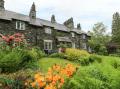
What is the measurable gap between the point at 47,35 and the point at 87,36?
686 inches

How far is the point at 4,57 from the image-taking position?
68.1ft

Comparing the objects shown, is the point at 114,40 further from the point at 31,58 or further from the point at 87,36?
the point at 31,58

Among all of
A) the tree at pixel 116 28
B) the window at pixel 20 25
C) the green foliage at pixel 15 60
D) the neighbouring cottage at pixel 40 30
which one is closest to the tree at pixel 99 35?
the neighbouring cottage at pixel 40 30

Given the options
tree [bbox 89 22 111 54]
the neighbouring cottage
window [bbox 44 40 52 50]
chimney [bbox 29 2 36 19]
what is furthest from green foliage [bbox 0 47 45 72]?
tree [bbox 89 22 111 54]

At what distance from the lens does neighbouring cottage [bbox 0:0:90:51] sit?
149 ft

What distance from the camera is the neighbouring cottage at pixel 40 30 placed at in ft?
149

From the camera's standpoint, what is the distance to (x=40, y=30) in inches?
2031

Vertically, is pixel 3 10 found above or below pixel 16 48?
above

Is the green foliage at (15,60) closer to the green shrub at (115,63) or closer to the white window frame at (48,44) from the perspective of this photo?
the green shrub at (115,63)

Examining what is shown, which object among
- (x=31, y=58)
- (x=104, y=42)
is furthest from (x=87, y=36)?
(x=31, y=58)

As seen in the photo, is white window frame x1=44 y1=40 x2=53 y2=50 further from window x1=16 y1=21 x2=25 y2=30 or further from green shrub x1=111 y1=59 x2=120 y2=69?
green shrub x1=111 y1=59 x2=120 y2=69

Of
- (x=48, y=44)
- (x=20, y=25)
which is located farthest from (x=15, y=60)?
(x=48, y=44)

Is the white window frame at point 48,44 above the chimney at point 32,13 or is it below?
below

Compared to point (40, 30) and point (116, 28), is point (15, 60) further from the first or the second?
point (116, 28)
